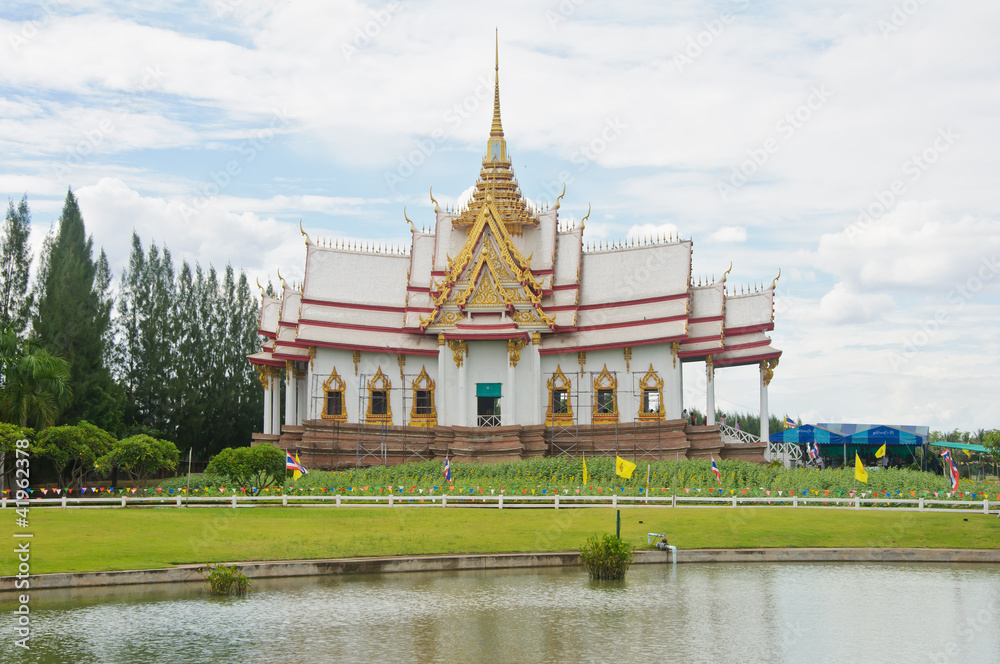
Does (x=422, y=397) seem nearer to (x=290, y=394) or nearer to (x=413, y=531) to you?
(x=290, y=394)

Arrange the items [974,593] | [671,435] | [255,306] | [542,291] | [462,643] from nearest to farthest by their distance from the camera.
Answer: [462,643], [974,593], [671,435], [542,291], [255,306]

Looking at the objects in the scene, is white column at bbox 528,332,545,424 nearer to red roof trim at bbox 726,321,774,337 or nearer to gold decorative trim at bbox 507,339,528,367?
gold decorative trim at bbox 507,339,528,367

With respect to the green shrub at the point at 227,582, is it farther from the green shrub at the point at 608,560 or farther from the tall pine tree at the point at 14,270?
the tall pine tree at the point at 14,270

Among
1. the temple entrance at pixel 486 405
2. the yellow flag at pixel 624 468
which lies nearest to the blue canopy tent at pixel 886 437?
the temple entrance at pixel 486 405

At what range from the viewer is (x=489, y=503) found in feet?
104

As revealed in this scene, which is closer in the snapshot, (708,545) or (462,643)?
(462,643)

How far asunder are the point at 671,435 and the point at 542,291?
323 inches

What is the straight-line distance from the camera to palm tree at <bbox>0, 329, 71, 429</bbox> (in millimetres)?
38188

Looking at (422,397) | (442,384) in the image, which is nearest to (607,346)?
(442,384)

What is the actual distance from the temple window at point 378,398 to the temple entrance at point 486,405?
3.99 m

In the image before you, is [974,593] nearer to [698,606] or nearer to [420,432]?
[698,606]

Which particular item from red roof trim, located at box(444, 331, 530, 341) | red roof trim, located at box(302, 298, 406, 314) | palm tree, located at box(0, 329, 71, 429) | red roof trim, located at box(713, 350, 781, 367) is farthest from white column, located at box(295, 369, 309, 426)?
red roof trim, located at box(713, 350, 781, 367)

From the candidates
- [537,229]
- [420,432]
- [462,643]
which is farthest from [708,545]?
[537,229]

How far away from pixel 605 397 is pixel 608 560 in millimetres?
22246
